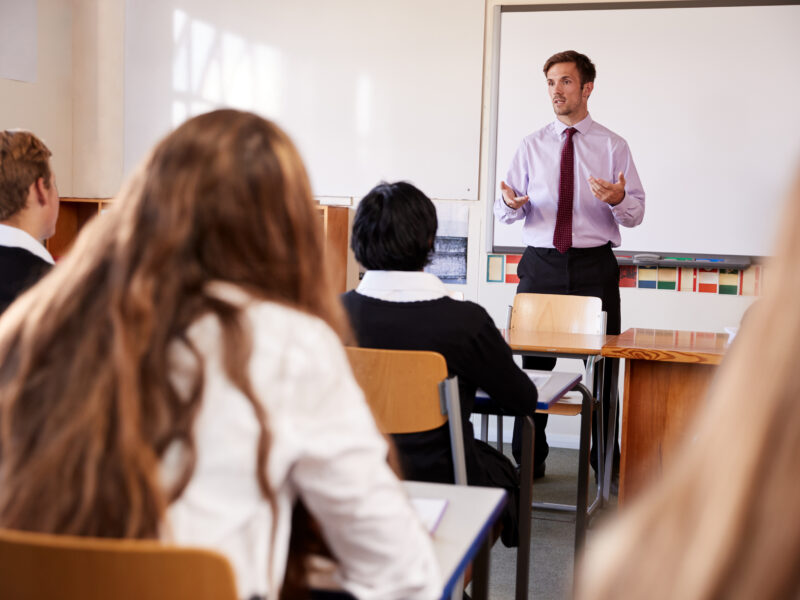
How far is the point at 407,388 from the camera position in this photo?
6.77 feet

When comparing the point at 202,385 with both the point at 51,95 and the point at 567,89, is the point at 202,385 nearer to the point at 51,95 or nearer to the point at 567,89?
the point at 567,89

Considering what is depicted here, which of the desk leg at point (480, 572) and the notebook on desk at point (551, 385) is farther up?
the notebook on desk at point (551, 385)

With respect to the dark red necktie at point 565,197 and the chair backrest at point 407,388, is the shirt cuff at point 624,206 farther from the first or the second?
the chair backrest at point 407,388

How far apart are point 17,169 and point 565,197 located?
277 centimetres

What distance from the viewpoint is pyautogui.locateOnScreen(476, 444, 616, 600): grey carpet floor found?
9.73 feet

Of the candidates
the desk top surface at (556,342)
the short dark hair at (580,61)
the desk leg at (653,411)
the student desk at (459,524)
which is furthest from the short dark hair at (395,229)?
the short dark hair at (580,61)

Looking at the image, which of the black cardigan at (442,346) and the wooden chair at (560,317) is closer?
the black cardigan at (442,346)

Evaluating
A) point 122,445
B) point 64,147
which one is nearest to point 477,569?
point 122,445

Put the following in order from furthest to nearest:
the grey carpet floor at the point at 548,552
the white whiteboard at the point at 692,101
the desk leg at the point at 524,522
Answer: the white whiteboard at the point at 692,101 < the grey carpet floor at the point at 548,552 < the desk leg at the point at 524,522

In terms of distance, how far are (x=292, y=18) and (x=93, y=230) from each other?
465 cm

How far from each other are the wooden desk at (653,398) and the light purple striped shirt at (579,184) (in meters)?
1.02

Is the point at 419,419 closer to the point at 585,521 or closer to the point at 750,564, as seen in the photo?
the point at 585,521

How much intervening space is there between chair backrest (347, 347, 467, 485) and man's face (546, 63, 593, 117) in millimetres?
2779

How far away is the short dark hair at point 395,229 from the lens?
2.23 metres
